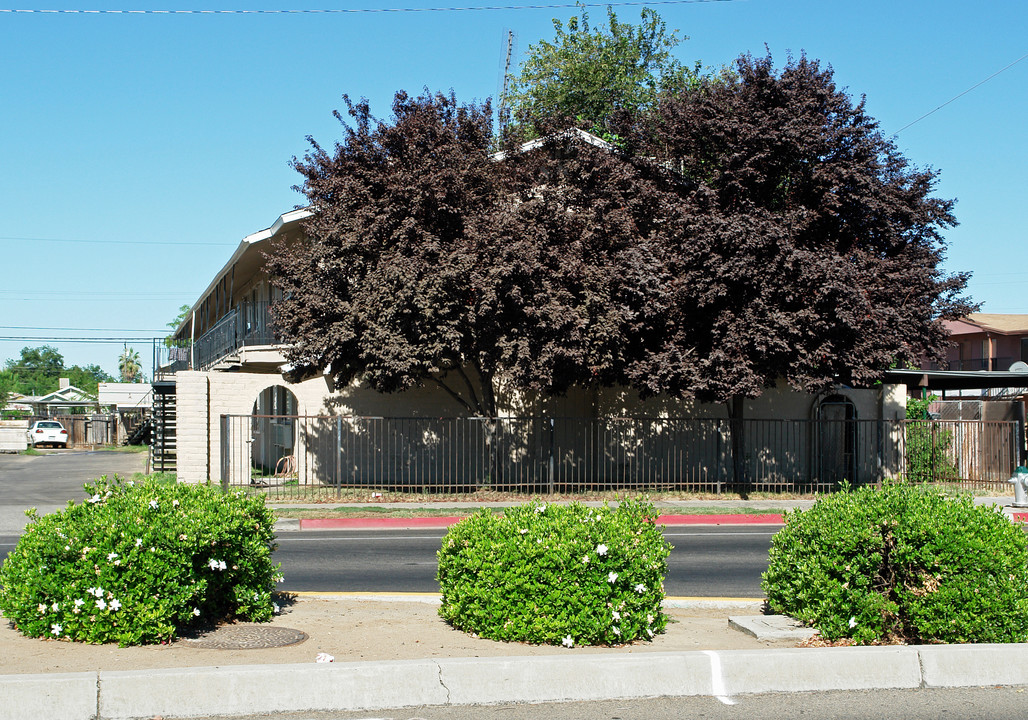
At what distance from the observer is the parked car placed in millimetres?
51312

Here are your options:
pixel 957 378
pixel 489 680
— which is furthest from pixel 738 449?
pixel 489 680

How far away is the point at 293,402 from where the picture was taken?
92.4 ft

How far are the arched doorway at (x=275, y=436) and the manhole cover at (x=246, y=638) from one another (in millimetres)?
14920

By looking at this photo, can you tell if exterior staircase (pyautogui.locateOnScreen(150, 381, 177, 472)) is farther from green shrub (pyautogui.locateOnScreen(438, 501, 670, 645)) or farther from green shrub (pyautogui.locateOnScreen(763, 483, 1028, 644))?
green shrub (pyautogui.locateOnScreen(763, 483, 1028, 644))

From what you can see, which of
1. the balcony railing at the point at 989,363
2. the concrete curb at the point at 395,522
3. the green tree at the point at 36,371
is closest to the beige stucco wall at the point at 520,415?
the concrete curb at the point at 395,522

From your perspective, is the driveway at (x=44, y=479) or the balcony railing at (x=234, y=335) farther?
the balcony railing at (x=234, y=335)

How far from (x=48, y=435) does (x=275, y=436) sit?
2990 centimetres

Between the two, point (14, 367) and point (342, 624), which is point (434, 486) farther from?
point (14, 367)

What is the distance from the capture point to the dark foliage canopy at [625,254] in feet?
60.4

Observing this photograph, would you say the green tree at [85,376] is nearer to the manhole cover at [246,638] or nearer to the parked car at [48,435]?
the parked car at [48,435]

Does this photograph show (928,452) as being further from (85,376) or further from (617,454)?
(85,376)

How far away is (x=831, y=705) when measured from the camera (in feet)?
18.6

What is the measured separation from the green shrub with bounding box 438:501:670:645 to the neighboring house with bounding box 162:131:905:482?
12.7 m

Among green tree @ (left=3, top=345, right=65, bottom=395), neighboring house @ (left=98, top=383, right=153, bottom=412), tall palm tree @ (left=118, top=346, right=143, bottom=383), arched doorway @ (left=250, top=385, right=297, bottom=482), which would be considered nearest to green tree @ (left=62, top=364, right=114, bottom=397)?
green tree @ (left=3, top=345, right=65, bottom=395)
